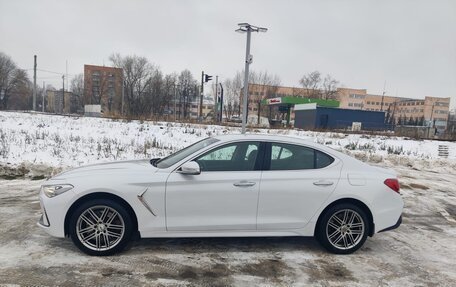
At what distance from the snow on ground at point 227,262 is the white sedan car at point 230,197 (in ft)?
0.93

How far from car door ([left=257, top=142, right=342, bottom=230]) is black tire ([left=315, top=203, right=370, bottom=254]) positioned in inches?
9.5

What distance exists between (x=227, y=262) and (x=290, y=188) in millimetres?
1248

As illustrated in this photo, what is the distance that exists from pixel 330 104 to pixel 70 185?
169 ft

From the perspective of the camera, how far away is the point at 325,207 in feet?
14.5

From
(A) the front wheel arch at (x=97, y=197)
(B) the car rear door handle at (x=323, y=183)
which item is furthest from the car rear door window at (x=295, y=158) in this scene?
(A) the front wheel arch at (x=97, y=197)

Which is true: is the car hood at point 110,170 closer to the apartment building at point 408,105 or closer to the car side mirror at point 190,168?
the car side mirror at point 190,168

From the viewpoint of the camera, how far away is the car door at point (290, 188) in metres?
4.31

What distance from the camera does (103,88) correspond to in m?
88.8

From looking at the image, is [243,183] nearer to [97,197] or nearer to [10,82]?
[97,197]

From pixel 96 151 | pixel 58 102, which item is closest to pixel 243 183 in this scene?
pixel 96 151

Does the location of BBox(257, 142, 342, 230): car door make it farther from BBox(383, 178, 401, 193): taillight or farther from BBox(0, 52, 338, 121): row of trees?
BBox(0, 52, 338, 121): row of trees

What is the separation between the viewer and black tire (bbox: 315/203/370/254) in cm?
446

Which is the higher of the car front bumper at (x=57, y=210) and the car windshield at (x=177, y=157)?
the car windshield at (x=177, y=157)

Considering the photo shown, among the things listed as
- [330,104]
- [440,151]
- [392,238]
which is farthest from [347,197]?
[330,104]
